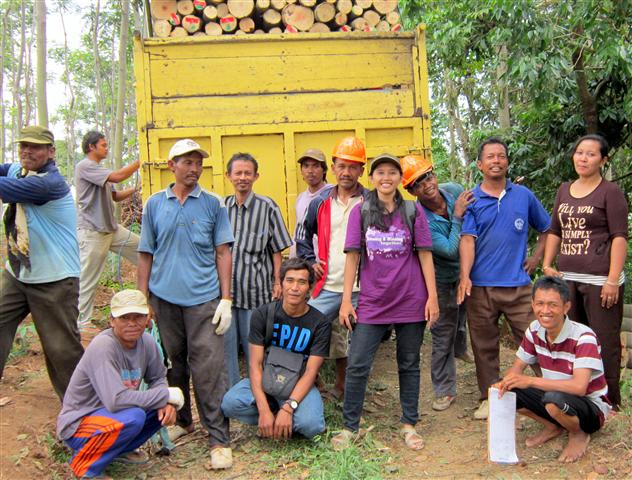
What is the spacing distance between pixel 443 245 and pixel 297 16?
102 inches

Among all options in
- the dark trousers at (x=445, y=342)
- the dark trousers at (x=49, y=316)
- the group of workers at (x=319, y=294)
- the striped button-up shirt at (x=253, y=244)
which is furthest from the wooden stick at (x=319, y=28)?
the dark trousers at (x=49, y=316)

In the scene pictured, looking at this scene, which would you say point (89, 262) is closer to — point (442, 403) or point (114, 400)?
point (114, 400)

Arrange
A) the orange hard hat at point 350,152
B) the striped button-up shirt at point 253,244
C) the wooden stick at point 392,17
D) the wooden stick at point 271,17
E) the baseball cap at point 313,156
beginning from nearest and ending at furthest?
1. the orange hard hat at point 350,152
2. the striped button-up shirt at point 253,244
3. the baseball cap at point 313,156
4. the wooden stick at point 271,17
5. the wooden stick at point 392,17

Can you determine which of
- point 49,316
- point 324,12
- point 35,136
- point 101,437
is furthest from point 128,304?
point 324,12

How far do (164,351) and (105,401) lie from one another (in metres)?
0.65

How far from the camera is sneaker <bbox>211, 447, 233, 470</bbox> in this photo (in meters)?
3.37

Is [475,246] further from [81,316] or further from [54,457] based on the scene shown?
[81,316]

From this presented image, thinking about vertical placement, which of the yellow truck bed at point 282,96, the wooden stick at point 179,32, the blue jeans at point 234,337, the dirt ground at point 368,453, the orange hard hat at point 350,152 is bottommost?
the dirt ground at point 368,453

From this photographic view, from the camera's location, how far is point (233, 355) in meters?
4.07

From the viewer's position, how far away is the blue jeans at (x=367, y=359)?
3531mm

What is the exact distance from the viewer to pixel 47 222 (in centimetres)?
374

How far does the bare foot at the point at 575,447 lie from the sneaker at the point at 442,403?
978mm

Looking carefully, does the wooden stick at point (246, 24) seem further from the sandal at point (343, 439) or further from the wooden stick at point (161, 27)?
the sandal at point (343, 439)

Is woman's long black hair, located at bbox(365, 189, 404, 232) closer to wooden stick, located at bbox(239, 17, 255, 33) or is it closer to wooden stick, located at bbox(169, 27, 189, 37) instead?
→ wooden stick, located at bbox(239, 17, 255, 33)
